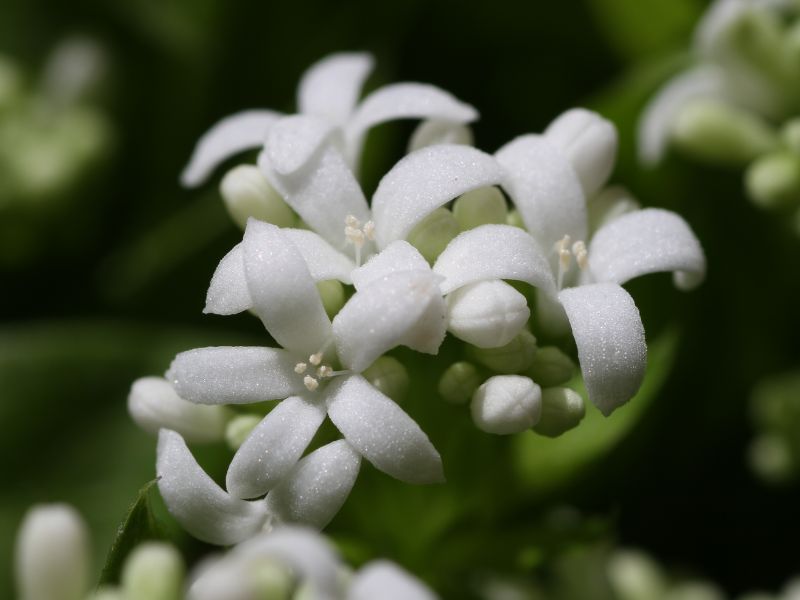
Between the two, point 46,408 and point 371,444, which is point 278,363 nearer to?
point 371,444

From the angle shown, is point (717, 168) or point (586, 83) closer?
point (717, 168)

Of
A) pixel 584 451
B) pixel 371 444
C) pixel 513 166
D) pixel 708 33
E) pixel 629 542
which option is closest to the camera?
pixel 371 444

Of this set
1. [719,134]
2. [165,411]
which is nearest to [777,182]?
[719,134]

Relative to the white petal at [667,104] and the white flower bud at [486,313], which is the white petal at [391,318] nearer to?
the white flower bud at [486,313]

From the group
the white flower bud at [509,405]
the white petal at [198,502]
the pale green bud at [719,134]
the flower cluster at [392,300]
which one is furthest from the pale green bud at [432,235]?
the pale green bud at [719,134]

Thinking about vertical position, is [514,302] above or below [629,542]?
above

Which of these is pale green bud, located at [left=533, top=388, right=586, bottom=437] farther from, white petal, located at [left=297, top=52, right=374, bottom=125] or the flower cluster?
white petal, located at [left=297, top=52, right=374, bottom=125]

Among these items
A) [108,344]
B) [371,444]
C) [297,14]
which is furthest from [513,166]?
[297,14]
